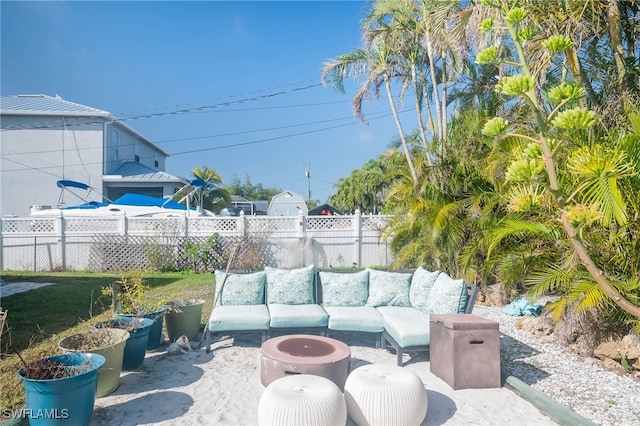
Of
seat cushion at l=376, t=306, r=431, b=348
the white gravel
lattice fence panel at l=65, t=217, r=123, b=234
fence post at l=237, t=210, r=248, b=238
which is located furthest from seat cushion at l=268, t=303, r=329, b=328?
lattice fence panel at l=65, t=217, r=123, b=234

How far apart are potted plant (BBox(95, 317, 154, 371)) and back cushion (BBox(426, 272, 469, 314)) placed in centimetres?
346

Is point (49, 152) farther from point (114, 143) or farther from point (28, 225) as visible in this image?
point (28, 225)

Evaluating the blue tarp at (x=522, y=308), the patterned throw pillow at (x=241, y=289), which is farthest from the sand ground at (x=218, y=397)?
the blue tarp at (x=522, y=308)

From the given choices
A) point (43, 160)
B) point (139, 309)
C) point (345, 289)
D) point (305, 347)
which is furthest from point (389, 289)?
point (43, 160)

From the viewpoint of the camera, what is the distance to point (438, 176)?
7.94 m

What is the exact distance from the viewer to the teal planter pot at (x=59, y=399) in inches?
113

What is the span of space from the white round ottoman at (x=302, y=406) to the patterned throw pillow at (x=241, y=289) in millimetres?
2573

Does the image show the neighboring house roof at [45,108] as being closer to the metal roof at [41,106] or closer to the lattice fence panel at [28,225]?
the metal roof at [41,106]

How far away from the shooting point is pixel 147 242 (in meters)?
11.9

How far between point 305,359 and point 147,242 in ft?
31.9

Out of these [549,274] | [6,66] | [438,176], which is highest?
[6,66]

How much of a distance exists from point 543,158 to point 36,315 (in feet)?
25.5

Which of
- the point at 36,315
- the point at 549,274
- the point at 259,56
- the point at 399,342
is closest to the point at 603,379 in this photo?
the point at 549,274

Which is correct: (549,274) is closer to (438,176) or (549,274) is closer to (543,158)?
(543,158)
